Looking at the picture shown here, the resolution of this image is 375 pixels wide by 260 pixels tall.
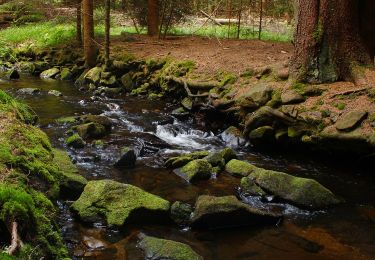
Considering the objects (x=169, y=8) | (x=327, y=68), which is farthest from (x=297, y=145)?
(x=169, y=8)

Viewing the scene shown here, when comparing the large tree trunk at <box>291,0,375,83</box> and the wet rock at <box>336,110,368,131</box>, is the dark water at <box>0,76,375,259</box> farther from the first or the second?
the large tree trunk at <box>291,0,375,83</box>

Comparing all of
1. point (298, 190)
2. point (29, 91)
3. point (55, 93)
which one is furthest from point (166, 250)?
point (29, 91)

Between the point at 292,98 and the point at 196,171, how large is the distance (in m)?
2.93

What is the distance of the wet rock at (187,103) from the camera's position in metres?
12.2

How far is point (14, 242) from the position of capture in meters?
3.33

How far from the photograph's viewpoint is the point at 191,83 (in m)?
12.4

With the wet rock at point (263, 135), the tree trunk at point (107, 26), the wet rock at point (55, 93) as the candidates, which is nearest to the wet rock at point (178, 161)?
the wet rock at point (263, 135)

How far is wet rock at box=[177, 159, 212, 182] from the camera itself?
776 centimetres

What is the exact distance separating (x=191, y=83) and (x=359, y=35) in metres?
4.59

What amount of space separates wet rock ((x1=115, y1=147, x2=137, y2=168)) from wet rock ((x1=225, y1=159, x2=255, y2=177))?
183cm

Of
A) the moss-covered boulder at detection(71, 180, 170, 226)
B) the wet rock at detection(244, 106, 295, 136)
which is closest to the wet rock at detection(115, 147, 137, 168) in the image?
the moss-covered boulder at detection(71, 180, 170, 226)

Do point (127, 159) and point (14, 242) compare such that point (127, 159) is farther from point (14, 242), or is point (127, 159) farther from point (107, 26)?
point (107, 26)

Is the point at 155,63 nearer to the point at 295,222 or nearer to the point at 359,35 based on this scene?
the point at 359,35

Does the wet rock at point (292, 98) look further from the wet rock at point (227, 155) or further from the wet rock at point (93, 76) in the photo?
the wet rock at point (93, 76)
